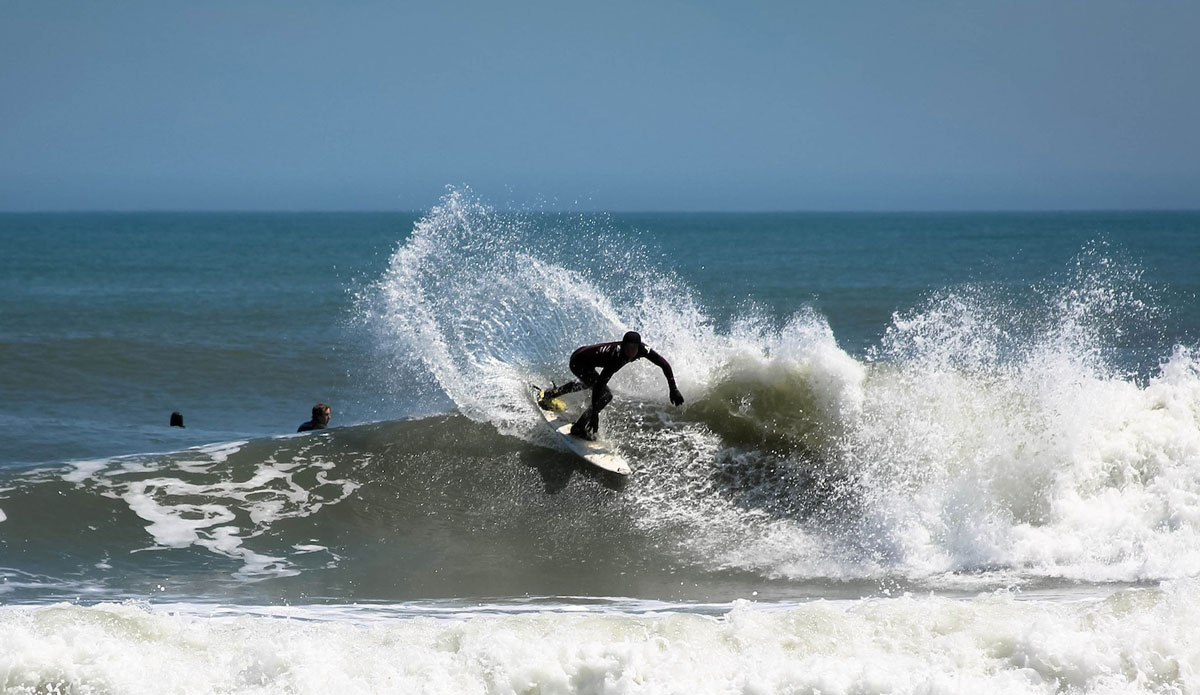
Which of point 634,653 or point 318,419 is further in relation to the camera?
point 318,419

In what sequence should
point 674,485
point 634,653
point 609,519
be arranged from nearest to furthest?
point 634,653 < point 609,519 < point 674,485

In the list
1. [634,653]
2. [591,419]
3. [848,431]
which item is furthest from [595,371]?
[634,653]

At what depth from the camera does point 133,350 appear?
2388 centimetres

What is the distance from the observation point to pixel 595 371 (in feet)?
38.5

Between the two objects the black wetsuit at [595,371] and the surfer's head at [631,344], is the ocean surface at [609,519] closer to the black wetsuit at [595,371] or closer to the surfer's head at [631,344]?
the black wetsuit at [595,371]

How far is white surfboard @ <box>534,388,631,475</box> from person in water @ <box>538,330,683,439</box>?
87mm

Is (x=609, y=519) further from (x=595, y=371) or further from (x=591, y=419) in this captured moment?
(x=595, y=371)

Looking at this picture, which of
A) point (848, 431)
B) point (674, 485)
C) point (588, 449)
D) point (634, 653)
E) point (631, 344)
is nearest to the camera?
point (634, 653)

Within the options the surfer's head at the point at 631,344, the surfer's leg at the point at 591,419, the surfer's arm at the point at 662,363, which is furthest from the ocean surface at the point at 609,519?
the surfer's head at the point at 631,344

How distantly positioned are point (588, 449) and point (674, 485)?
3.27ft

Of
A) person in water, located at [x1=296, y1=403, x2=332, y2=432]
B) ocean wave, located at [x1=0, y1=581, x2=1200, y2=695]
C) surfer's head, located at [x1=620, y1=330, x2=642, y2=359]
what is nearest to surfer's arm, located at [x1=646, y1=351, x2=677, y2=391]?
surfer's head, located at [x1=620, y1=330, x2=642, y2=359]

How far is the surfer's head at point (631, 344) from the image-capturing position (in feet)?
36.8

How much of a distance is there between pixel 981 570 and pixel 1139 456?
2.70 m

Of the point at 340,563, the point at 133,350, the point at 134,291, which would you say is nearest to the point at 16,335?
the point at 133,350
